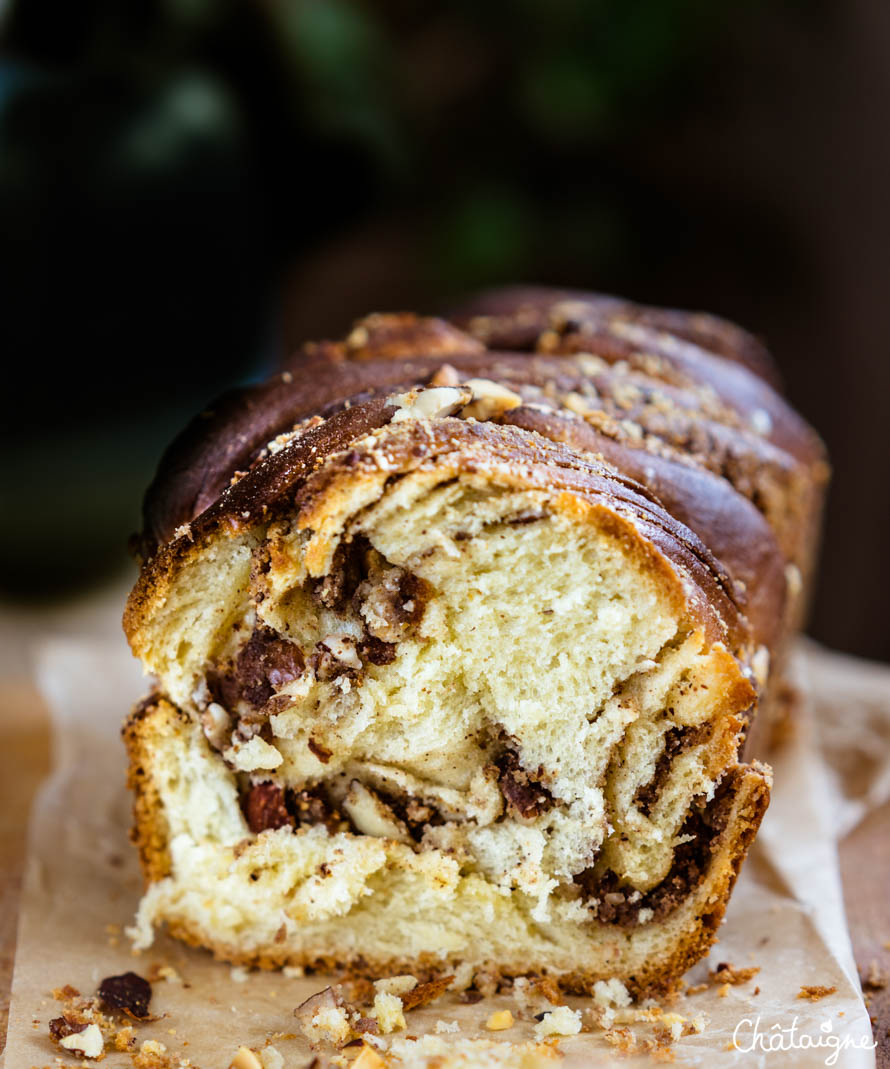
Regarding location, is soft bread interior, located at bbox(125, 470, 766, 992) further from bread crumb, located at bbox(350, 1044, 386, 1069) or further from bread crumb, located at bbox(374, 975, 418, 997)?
bread crumb, located at bbox(350, 1044, 386, 1069)

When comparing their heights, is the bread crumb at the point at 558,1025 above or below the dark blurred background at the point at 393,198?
below

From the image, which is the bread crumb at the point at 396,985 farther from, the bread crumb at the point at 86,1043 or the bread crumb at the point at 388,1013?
the bread crumb at the point at 86,1043

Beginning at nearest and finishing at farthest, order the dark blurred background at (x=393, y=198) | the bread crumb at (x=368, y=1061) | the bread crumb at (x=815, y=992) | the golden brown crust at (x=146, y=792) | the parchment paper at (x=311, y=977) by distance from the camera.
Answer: the bread crumb at (x=368, y=1061) < the parchment paper at (x=311, y=977) < the bread crumb at (x=815, y=992) < the golden brown crust at (x=146, y=792) < the dark blurred background at (x=393, y=198)

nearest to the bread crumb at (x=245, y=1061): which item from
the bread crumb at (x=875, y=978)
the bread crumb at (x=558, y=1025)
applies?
the bread crumb at (x=558, y=1025)

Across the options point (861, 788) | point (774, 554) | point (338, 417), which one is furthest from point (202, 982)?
point (861, 788)

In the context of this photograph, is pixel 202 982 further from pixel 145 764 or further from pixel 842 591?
pixel 842 591

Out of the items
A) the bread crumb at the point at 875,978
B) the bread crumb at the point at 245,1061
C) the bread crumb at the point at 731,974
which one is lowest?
the bread crumb at the point at 245,1061
